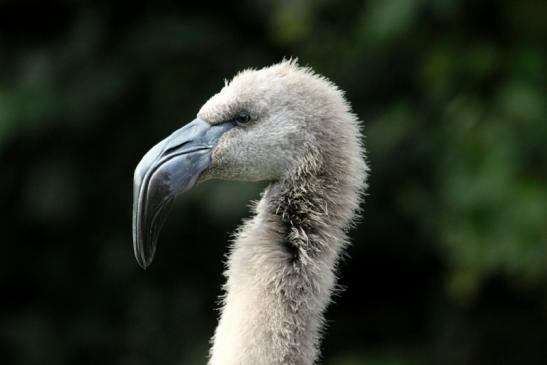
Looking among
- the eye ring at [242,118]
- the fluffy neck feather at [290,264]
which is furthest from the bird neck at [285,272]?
the eye ring at [242,118]

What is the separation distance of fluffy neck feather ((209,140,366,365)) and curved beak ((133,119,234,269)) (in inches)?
9.7

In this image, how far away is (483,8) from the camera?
21.3 ft

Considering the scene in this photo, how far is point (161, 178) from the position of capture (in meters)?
3.32

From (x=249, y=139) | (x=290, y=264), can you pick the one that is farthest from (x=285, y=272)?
(x=249, y=139)

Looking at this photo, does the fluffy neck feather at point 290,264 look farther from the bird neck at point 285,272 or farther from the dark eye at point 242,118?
the dark eye at point 242,118

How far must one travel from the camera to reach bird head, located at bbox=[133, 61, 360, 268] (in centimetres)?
335

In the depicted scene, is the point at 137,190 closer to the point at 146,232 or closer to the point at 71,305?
the point at 146,232

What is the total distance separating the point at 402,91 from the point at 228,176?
368cm

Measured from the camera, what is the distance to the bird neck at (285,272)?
316cm

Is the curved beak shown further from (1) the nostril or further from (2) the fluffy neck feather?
(2) the fluffy neck feather

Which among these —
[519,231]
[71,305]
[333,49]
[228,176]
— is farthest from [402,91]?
[228,176]

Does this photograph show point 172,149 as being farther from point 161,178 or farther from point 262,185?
point 262,185

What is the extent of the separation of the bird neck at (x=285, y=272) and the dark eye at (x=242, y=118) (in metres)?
0.22

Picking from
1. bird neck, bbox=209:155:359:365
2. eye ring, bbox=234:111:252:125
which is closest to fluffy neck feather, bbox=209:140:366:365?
bird neck, bbox=209:155:359:365
